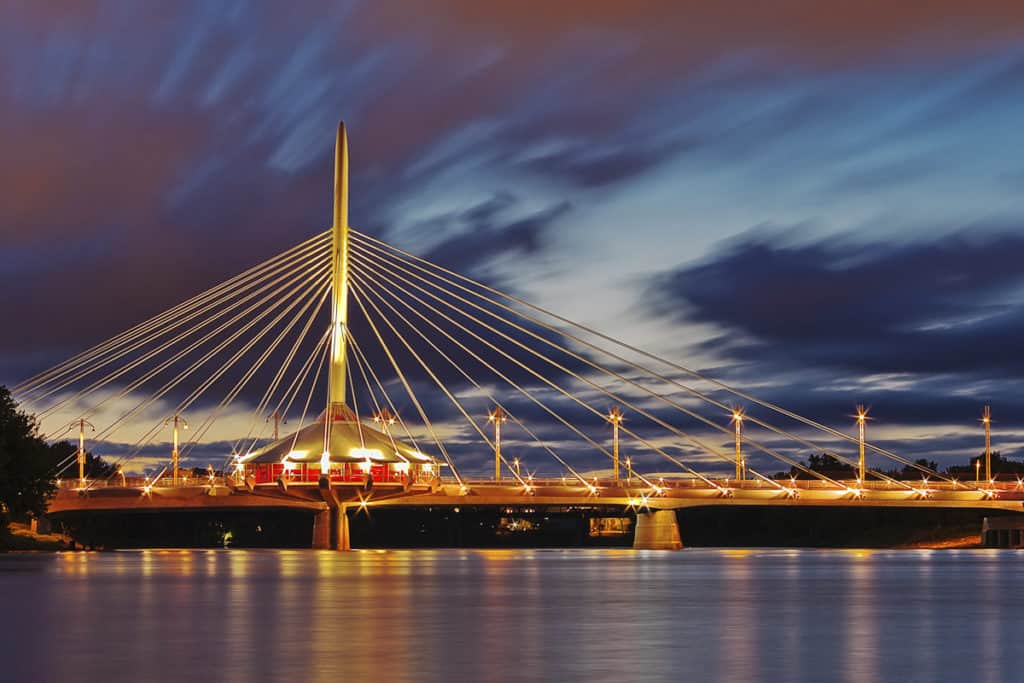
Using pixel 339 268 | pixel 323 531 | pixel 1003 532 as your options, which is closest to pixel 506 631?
pixel 339 268

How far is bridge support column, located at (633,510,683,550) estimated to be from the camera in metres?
155

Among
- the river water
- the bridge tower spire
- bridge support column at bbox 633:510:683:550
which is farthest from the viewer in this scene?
bridge support column at bbox 633:510:683:550

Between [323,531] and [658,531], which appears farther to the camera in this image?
[323,531]

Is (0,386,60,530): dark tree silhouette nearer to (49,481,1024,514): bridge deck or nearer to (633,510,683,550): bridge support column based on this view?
(49,481,1024,514): bridge deck

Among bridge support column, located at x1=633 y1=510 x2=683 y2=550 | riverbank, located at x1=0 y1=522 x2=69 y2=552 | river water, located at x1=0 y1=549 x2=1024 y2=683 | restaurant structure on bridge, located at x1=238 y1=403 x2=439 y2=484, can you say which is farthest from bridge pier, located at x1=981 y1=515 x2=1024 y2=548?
river water, located at x1=0 y1=549 x2=1024 y2=683

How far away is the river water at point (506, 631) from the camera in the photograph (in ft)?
79.8

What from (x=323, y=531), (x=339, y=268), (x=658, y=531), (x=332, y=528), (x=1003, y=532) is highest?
(x=339, y=268)

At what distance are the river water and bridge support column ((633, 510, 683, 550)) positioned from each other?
92.5 meters

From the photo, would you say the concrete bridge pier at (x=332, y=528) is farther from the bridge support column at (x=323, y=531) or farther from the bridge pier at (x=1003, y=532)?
the bridge pier at (x=1003, y=532)

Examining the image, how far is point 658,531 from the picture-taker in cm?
15538

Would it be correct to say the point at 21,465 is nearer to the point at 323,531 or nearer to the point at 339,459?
the point at 339,459

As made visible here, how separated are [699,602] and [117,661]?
2480 centimetres

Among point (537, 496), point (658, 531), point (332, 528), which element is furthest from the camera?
point (658, 531)

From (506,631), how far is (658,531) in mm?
123387
